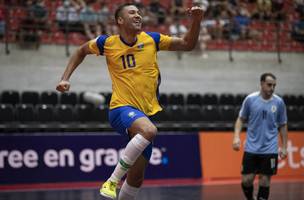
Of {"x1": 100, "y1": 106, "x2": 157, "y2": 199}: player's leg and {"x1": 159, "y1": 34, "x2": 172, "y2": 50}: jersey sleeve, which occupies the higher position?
{"x1": 159, "y1": 34, "x2": 172, "y2": 50}: jersey sleeve

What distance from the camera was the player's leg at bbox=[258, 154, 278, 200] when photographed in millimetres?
8617

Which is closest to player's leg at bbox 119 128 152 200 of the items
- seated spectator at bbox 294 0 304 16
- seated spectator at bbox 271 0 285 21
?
seated spectator at bbox 271 0 285 21

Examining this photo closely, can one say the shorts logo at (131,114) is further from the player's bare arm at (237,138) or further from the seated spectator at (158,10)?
the seated spectator at (158,10)

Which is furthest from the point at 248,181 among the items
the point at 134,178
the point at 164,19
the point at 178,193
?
the point at 164,19

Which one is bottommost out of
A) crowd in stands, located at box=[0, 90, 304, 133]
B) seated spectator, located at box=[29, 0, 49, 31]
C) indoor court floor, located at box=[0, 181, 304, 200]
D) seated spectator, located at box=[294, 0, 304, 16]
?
indoor court floor, located at box=[0, 181, 304, 200]

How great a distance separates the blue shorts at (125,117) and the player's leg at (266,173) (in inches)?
109

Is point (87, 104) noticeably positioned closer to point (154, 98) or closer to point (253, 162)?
point (253, 162)

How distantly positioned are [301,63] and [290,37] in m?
0.96

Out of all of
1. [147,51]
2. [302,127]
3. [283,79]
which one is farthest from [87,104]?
[147,51]

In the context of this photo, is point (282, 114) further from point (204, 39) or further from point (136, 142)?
point (204, 39)

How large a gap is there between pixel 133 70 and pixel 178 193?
16.1 feet

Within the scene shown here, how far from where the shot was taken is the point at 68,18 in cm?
1653

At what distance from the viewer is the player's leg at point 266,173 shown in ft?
28.3

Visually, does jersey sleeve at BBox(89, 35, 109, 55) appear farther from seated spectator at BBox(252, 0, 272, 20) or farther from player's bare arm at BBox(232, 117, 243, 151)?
seated spectator at BBox(252, 0, 272, 20)
